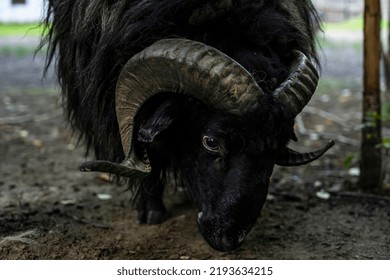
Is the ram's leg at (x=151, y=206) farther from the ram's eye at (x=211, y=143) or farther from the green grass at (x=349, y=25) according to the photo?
the green grass at (x=349, y=25)

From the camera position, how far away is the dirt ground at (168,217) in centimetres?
373

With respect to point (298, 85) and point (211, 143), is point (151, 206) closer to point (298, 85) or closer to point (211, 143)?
point (211, 143)

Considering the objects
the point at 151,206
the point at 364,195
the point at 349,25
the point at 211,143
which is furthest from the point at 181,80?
the point at 349,25

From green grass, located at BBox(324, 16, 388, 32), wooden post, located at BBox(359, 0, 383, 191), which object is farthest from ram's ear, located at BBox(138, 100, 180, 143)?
green grass, located at BBox(324, 16, 388, 32)

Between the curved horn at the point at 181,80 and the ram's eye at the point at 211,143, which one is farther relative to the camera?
the ram's eye at the point at 211,143

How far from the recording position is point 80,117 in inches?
160

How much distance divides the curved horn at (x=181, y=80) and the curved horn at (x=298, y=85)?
17cm

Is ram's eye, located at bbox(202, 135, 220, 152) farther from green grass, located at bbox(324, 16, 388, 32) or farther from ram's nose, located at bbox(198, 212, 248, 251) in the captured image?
green grass, located at bbox(324, 16, 388, 32)

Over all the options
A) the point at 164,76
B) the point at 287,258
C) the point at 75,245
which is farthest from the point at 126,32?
the point at 287,258

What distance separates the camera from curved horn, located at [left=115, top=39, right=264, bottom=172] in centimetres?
295

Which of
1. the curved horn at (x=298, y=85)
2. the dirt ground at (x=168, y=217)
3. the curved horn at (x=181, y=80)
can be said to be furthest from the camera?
the dirt ground at (x=168, y=217)

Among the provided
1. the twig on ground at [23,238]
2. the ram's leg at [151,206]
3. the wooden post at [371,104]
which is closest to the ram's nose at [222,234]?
the ram's leg at [151,206]

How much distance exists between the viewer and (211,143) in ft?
10.4

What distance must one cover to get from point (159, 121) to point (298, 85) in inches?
29.9
